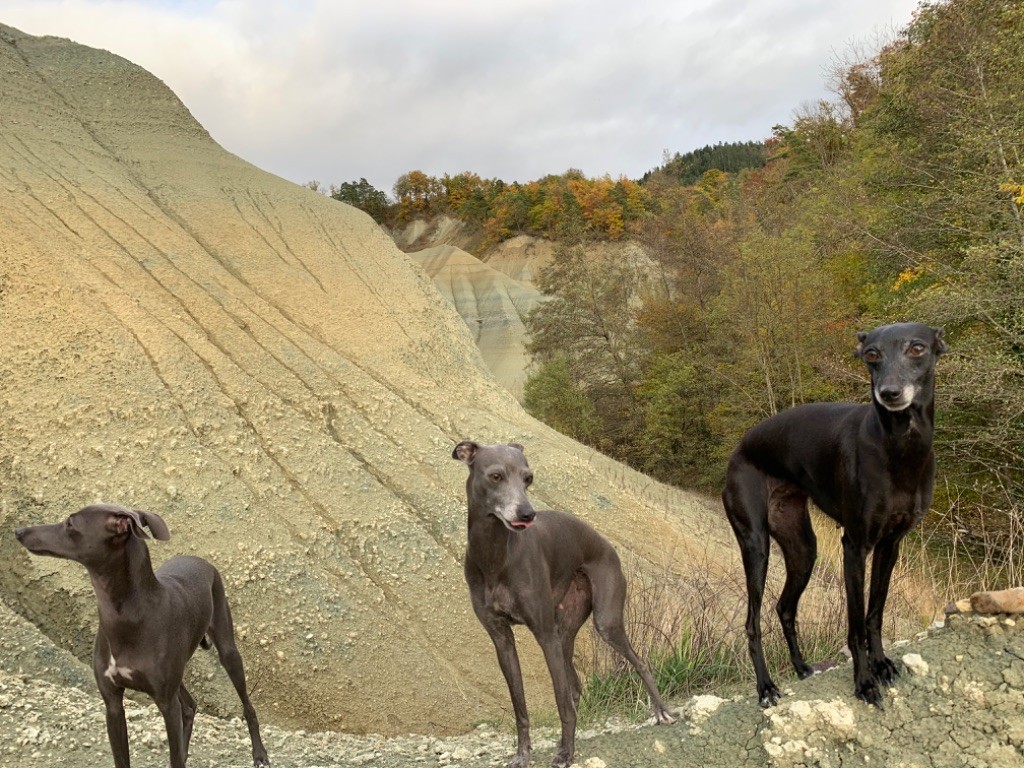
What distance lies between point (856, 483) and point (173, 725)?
4212 millimetres

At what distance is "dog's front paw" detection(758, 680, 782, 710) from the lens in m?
4.59

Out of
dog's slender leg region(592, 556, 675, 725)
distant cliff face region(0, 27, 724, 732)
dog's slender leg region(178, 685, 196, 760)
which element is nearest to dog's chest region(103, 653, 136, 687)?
dog's slender leg region(178, 685, 196, 760)

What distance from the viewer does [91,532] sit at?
14.8ft

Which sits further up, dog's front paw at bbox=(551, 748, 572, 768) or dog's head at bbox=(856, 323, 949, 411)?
dog's head at bbox=(856, 323, 949, 411)

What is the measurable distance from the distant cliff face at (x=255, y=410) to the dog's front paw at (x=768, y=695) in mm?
5578

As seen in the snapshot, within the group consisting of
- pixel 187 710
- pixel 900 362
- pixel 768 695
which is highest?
pixel 900 362

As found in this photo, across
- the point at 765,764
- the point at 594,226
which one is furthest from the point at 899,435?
A: the point at 594,226

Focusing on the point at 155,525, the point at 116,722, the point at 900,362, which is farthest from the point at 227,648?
the point at 900,362

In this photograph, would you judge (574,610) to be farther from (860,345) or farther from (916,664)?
(860,345)

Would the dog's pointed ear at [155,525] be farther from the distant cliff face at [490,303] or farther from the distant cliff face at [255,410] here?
the distant cliff face at [490,303]

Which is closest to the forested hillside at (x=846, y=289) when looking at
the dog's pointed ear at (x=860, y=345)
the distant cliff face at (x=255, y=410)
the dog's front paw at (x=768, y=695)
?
the dog's front paw at (x=768, y=695)

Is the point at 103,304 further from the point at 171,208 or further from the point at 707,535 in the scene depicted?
the point at 707,535

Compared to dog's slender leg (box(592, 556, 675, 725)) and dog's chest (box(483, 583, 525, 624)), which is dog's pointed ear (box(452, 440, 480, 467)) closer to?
dog's chest (box(483, 583, 525, 624))

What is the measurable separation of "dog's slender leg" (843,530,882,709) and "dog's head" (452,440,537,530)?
1.67 metres
